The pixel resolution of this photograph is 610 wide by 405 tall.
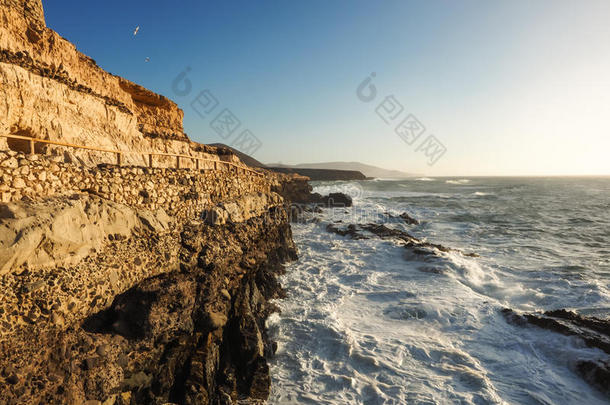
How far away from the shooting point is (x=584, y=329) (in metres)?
7.08

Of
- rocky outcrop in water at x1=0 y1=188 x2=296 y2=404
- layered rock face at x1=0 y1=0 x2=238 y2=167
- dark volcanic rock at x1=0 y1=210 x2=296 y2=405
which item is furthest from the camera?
layered rock face at x1=0 y1=0 x2=238 y2=167

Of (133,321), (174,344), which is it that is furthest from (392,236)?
(133,321)

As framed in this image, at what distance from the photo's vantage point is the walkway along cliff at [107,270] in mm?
3725

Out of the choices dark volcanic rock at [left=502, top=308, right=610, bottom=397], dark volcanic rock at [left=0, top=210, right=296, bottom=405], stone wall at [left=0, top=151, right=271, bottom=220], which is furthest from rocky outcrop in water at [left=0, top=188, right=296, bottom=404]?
dark volcanic rock at [left=502, top=308, right=610, bottom=397]

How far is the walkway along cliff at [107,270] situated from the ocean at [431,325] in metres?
1.23

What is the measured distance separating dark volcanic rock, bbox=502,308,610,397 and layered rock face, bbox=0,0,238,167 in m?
11.2

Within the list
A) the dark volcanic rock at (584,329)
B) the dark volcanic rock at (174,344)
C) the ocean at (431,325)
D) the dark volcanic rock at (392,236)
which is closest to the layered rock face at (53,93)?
the dark volcanic rock at (174,344)

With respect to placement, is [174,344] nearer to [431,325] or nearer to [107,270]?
[107,270]

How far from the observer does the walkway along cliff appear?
147 inches

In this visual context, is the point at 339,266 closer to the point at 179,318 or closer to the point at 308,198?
the point at 179,318

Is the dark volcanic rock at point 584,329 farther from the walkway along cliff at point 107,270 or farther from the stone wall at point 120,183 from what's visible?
the stone wall at point 120,183

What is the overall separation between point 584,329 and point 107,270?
37.4 ft

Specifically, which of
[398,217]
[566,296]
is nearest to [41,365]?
[566,296]

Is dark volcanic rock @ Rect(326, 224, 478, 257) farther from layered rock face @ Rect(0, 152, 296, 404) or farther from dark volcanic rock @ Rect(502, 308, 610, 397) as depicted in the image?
layered rock face @ Rect(0, 152, 296, 404)
